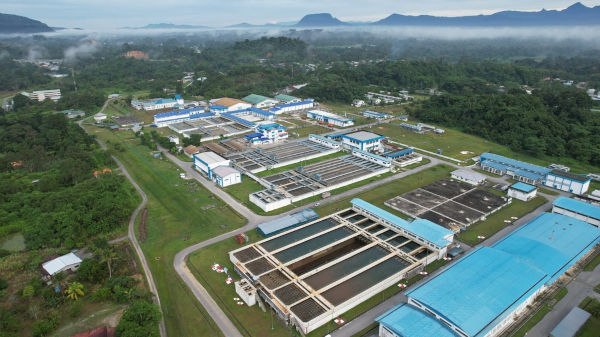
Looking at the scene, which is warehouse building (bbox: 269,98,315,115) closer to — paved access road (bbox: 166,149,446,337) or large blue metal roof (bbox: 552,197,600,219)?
paved access road (bbox: 166,149,446,337)

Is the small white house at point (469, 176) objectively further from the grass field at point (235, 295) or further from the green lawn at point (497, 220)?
the grass field at point (235, 295)

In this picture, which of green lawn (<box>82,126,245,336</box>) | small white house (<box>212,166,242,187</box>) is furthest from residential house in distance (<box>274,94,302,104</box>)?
small white house (<box>212,166,242,187</box>)

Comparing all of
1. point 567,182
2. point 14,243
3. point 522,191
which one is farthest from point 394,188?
point 14,243

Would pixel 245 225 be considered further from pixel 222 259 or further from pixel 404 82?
pixel 404 82

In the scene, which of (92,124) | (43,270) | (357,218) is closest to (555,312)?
(357,218)

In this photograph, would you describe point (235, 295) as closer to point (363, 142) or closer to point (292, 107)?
point (363, 142)
